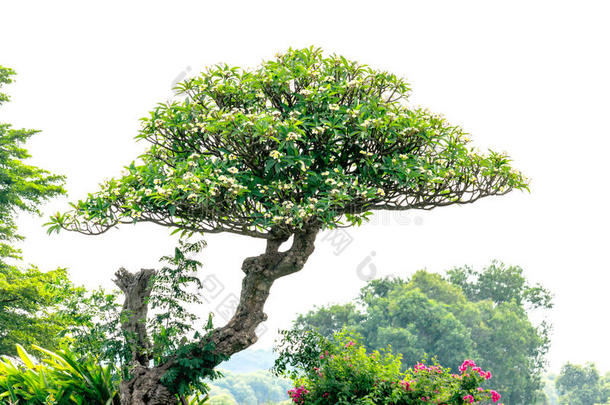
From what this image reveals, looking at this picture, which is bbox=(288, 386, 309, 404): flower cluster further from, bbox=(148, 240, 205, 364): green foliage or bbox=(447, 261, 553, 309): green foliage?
bbox=(447, 261, 553, 309): green foliage

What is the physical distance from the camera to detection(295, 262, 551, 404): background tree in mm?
27250

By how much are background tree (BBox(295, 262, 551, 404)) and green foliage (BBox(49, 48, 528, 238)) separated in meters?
20.4

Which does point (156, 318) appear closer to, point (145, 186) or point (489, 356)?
point (145, 186)

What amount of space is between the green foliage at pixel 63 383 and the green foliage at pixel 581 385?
34596 millimetres

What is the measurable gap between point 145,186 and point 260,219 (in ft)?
5.57

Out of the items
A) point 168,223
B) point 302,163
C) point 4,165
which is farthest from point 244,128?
point 4,165

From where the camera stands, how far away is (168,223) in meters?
7.34

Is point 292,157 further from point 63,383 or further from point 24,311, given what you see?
point 24,311

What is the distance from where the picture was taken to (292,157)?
6473 mm

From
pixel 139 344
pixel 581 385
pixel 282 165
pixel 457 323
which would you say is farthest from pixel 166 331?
pixel 581 385

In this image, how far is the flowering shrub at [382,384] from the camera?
7.73m

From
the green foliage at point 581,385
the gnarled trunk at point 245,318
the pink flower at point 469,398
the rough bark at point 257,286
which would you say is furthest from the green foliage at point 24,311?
the green foliage at point 581,385

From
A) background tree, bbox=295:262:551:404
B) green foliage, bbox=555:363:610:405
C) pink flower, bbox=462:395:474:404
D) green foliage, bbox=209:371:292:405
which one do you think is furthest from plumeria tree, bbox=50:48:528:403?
green foliage, bbox=209:371:292:405

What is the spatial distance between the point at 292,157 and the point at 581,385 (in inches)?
1432
